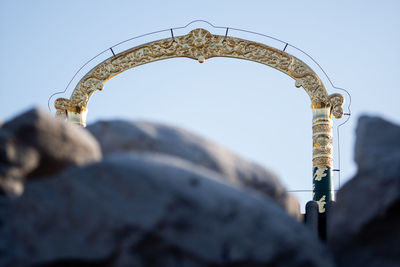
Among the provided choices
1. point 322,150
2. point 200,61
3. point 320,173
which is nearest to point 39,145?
point 320,173

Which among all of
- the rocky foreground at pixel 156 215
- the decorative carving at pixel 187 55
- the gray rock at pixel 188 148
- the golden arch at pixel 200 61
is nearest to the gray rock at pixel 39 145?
the rocky foreground at pixel 156 215

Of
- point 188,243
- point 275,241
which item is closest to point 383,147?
point 275,241

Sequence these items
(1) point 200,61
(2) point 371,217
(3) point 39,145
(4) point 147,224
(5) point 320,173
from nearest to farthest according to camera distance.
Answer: (4) point 147,224
(2) point 371,217
(3) point 39,145
(5) point 320,173
(1) point 200,61

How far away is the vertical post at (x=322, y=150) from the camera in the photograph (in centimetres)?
941

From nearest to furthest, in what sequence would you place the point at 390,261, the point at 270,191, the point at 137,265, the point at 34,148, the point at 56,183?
the point at 137,265, the point at 56,183, the point at 390,261, the point at 34,148, the point at 270,191

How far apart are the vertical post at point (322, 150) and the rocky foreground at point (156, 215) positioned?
24.7 feet

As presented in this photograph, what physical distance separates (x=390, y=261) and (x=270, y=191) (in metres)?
0.52

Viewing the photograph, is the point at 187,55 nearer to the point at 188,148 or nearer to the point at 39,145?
the point at 188,148

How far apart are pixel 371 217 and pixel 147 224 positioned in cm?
74

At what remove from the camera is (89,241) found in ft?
5.20

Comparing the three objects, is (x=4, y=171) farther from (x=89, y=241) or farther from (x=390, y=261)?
(x=390, y=261)

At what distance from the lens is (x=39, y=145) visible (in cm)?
197

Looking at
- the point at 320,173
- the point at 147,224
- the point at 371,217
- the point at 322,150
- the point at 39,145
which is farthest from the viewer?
the point at 322,150

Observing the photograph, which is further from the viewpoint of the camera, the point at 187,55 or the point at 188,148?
the point at 187,55
